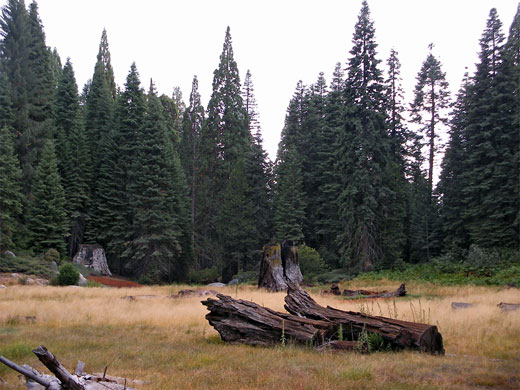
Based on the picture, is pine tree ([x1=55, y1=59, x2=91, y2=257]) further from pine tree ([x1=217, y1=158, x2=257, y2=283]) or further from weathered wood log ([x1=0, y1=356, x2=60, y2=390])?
weathered wood log ([x1=0, y1=356, x2=60, y2=390])

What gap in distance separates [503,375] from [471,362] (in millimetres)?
913

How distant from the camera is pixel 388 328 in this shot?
7.66 meters

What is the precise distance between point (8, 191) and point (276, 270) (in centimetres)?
2188

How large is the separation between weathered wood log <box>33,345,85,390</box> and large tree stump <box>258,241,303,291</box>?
61.3 ft

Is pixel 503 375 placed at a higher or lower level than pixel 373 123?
lower

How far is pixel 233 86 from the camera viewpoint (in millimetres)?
49656

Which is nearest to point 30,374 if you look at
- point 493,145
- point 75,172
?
point 493,145

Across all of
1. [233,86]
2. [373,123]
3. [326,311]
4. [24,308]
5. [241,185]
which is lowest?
[24,308]

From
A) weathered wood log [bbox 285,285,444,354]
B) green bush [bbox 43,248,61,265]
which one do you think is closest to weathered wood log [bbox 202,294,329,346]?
weathered wood log [bbox 285,285,444,354]

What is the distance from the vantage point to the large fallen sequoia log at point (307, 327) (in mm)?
7453

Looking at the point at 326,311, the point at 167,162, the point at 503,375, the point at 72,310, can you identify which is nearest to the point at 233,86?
the point at 167,162

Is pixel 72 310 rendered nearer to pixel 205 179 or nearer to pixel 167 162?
pixel 167 162

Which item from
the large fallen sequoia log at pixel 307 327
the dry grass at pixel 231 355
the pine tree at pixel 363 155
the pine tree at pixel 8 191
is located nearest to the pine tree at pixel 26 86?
the pine tree at pixel 8 191

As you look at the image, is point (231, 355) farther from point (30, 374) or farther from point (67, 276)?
point (67, 276)
